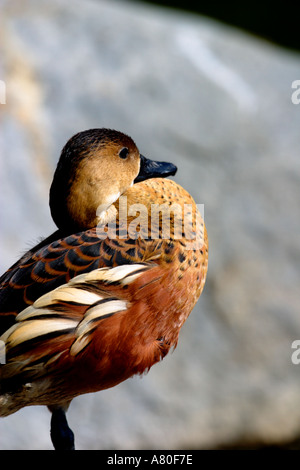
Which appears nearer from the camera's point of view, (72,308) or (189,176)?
(72,308)

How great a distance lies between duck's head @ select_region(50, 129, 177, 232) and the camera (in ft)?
2.23

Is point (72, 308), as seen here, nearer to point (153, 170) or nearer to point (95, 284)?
point (95, 284)

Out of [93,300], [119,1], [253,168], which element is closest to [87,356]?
[93,300]

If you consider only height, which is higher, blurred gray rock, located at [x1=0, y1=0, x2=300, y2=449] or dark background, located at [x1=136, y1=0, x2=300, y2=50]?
dark background, located at [x1=136, y1=0, x2=300, y2=50]

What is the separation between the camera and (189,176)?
6.63 ft

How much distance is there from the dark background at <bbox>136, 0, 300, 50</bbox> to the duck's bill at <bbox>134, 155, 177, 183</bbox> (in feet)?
9.76

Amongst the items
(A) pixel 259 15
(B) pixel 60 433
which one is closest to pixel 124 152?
(B) pixel 60 433

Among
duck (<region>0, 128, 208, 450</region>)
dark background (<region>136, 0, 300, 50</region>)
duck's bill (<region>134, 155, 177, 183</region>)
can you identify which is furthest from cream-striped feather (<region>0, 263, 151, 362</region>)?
dark background (<region>136, 0, 300, 50</region>)

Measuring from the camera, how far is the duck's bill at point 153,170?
760 millimetres

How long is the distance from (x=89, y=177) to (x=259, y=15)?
135 inches

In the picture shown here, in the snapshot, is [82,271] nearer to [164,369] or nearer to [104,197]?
[104,197]

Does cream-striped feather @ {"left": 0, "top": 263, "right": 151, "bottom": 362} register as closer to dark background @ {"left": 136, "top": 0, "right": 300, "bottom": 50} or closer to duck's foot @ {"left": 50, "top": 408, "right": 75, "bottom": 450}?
duck's foot @ {"left": 50, "top": 408, "right": 75, "bottom": 450}

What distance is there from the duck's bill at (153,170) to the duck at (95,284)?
3 centimetres
